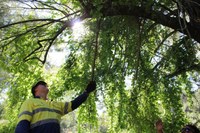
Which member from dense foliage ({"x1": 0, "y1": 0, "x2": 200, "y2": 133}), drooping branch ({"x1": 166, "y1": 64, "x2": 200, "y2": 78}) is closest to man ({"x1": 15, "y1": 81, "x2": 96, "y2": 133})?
dense foliage ({"x1": 0, "y1": 0, "x2": 200, "y2": 133})

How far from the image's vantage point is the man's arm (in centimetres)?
321

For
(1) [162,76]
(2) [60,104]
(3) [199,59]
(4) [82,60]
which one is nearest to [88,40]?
(4) [82,60]

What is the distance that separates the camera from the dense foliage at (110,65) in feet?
18.9

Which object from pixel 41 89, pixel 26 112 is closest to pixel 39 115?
pixel 26 112

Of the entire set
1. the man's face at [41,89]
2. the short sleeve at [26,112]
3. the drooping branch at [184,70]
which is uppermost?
the drooping branch at [184,70]

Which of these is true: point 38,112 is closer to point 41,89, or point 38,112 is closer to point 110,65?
point 41,89

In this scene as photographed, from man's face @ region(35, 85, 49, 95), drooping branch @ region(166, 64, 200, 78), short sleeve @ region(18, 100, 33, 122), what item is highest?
drooping branch @ region(166, 64, 200, 78)

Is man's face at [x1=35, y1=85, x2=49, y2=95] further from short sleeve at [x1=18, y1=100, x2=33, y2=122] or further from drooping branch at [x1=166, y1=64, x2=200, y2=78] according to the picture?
drooping branch at [x1=166, y1=64, x2=200, y2=78]

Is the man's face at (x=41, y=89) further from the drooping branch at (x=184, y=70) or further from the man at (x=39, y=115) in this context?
the drooping branch at (x=184, y=70)

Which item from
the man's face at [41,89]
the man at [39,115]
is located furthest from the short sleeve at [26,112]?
the man's face at [41,89]

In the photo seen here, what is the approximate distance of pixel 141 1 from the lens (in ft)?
16.6

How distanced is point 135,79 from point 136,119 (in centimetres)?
65

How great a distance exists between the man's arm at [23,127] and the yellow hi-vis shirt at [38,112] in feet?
0.13

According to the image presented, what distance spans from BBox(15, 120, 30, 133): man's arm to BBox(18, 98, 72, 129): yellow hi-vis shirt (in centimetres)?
4
